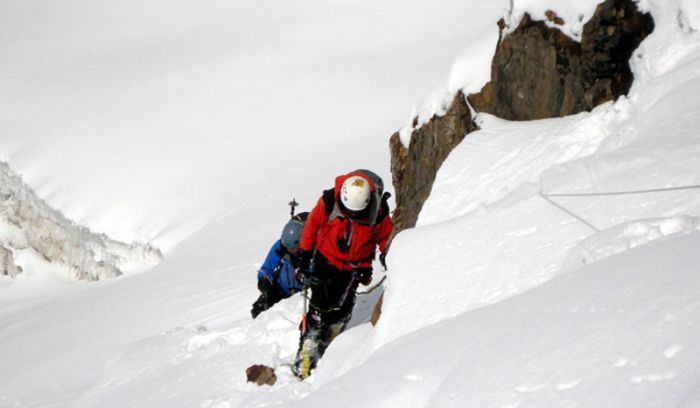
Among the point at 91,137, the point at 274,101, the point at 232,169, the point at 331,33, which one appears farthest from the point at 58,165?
the point at 331,33

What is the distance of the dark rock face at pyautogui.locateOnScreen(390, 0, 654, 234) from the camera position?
5527 millimetres

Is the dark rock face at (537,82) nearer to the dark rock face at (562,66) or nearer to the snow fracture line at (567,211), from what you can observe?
the dark rock face at (562,66)

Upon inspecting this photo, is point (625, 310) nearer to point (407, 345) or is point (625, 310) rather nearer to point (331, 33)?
point (407, 345)

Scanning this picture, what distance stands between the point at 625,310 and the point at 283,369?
143 inches

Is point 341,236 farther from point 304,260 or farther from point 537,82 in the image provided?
point 537,82

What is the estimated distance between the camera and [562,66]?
19.6 feet

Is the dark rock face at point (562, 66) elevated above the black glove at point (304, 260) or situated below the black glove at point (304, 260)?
above

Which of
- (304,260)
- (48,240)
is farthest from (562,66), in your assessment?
(48,240)

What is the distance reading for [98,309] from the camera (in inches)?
479

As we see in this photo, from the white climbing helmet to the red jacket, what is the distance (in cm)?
12

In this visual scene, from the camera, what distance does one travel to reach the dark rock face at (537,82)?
5.53 metres

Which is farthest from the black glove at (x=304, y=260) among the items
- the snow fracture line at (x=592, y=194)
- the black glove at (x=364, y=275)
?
the snow fracture line at (x=592, y=194)

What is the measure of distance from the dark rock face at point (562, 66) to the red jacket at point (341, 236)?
6.12ft

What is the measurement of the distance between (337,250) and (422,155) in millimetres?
1962
